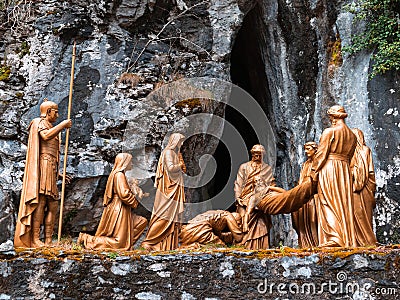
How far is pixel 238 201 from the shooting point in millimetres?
10766

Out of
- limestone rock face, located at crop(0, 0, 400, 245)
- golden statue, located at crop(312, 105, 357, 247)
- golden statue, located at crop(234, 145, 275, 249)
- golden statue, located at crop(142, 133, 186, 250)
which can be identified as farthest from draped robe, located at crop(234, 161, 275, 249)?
limestone rock face, located at crop(0, 0, 400, 245)

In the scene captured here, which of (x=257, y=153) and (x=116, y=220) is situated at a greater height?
(x=257, y=153)

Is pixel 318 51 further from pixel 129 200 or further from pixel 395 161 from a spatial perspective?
pixel 129 200

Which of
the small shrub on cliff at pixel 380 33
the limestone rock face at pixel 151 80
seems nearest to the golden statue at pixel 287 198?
the limestone rock face at pixel 151 80

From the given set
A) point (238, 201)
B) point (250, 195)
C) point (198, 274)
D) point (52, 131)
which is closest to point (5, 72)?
Result: point (52, 131)

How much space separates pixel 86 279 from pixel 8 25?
8607 mm

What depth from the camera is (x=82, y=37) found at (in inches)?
556

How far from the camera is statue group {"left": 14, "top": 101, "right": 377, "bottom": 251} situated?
8594 millimetres

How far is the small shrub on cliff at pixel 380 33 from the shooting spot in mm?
12508

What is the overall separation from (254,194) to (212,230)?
1.06m

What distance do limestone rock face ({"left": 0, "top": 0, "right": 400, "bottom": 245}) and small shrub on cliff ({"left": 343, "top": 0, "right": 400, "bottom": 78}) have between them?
0.92 ft

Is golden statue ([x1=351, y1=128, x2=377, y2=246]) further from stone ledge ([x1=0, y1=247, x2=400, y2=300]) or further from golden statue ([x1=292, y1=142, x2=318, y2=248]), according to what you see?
stone ledge ([x1=0, y1=247, x2=400, y2=300])

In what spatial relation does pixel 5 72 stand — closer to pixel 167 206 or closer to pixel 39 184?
pixel 39 184

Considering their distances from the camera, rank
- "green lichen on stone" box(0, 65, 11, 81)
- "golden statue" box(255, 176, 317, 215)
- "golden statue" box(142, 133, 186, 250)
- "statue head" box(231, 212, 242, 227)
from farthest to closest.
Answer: "green lichen on stone" box(0, 65, 11, 81) < "statue head" box(231, 212, 242, 227) < "golden statue" box(142, 133, 186, 250) < "golden statue" box(255, 176, 317, 215)
